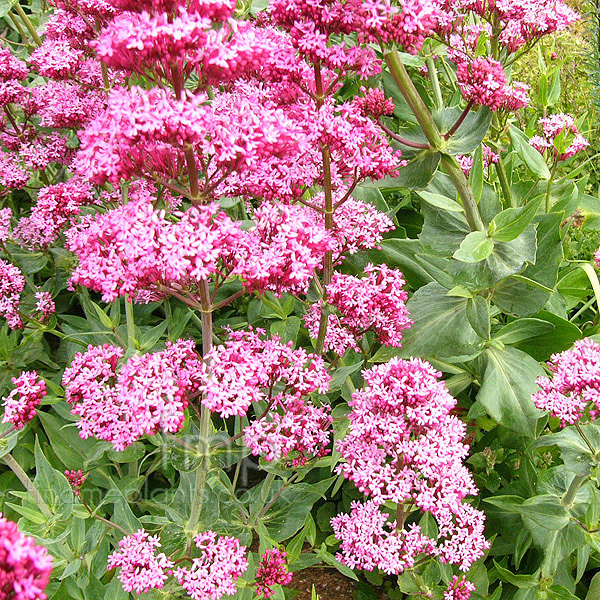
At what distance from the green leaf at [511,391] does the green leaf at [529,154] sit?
3.42 feet

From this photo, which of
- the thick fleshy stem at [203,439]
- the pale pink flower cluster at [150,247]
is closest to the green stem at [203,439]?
the thick fleshy stem at [203,439]

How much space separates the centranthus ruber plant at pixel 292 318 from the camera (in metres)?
2.03

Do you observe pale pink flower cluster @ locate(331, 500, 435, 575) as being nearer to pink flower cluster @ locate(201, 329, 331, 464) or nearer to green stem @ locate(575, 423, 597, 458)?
pink flower cluster @ locate(201, 329, 331, 464)

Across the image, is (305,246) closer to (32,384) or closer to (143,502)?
(32,384)

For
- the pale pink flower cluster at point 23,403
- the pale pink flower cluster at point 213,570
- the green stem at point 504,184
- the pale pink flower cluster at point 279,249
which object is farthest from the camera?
the green stem at point 504,184

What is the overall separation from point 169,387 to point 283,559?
3.70 feet

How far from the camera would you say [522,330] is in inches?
126

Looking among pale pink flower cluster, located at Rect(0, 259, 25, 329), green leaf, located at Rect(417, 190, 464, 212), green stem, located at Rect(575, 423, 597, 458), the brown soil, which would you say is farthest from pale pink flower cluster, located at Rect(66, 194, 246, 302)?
the brown soil

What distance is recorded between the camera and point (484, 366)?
320 cm

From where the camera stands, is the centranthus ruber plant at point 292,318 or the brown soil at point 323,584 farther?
the brown soil at point 323,584

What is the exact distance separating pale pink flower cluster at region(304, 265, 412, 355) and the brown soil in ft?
4.57

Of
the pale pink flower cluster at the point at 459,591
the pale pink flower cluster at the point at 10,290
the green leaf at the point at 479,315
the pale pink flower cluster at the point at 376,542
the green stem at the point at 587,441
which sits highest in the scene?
the green leaf at the point at 479,315

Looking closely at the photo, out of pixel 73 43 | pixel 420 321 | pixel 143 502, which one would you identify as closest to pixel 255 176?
pixel 420 321

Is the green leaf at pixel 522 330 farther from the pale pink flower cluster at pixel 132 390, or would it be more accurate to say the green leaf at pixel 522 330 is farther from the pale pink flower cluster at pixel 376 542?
the pale pink flower cluster at pixel 132 390
